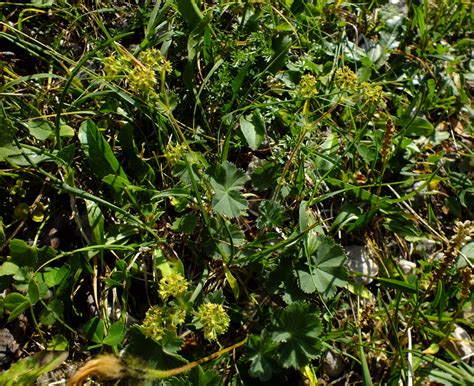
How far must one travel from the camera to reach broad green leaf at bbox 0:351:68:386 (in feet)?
6.16

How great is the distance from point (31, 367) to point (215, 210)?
0.88m

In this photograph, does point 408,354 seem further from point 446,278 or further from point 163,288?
point 163,288

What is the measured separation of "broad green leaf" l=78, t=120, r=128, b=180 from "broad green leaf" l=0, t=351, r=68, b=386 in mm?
730

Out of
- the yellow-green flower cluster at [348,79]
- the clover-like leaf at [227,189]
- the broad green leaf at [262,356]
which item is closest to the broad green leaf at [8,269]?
the clover-like leaf at [227,189]

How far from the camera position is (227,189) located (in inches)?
85.2

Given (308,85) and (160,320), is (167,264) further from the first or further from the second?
(308,85)

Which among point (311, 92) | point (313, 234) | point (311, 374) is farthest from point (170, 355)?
point (311, 92)

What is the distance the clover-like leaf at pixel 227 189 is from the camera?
2105 mm

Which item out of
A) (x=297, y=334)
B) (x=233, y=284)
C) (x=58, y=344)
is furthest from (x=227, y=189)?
(x=58, y=344)

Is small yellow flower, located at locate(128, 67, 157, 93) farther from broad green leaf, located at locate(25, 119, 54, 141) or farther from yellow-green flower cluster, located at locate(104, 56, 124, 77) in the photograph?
broad green leaf, located at locate(25, 119, 54, 141)

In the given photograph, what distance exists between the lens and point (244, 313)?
217cm

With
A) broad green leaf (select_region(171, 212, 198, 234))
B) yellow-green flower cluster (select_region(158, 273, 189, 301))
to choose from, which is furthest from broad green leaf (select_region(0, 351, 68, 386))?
broad green leaf (select_region(171, 212, 198, 234))

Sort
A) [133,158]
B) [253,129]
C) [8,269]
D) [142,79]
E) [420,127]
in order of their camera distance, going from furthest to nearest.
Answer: [420,127]
[253,129]
[133,158]
[8,269]
[142,79]

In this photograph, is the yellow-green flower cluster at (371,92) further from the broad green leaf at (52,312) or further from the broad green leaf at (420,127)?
the broad green leaf at (52,312)
